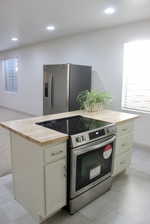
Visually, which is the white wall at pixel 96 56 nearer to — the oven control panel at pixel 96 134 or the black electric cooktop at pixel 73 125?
the black electric cooktop at pixel 73 125

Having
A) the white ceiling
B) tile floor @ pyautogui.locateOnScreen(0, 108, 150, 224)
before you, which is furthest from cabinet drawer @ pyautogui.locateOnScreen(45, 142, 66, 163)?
the white ceiling

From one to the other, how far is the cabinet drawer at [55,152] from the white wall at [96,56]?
2.49m

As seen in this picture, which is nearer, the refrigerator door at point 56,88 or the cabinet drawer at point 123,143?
the cabinet drawer at point 123,143

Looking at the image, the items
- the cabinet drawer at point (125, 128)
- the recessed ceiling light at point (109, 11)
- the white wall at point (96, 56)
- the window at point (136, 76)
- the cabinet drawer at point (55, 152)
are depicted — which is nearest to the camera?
the cabinet drawer at point (55, 152)

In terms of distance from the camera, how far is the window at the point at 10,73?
23.7ft

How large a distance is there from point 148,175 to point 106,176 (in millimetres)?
882

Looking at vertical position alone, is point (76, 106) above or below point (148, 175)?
above

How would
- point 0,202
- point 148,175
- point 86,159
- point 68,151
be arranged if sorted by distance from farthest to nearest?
1. point 148,175
2. point 0,202
3. point 86,159
4. point 68,151

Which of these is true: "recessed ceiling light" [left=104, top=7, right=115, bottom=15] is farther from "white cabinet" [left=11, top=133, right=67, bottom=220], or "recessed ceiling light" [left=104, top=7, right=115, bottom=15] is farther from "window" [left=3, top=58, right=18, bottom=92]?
"window" [left=3, top=58, right=18, bottom=92]

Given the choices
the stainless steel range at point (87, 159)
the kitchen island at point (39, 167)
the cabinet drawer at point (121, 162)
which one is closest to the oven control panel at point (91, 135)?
the stainless steel range at point (87, 159)

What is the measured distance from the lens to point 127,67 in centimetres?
375

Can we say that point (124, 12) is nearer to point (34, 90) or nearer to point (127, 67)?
point (127, 67)

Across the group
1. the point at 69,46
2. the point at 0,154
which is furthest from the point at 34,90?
the point at 0,154

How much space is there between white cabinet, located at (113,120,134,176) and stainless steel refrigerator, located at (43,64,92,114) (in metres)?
1.58
